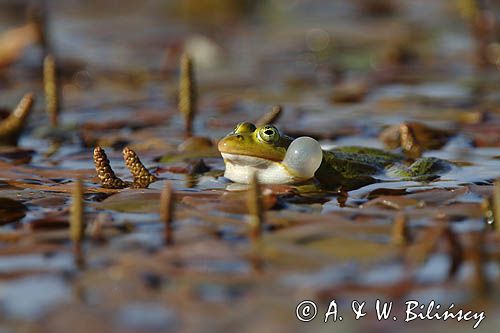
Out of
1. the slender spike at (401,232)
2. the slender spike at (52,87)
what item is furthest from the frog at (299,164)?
the slender spike at (52,87)

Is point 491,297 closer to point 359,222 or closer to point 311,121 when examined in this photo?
point 359,222

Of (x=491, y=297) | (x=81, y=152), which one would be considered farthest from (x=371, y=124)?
(x=491, y=297)

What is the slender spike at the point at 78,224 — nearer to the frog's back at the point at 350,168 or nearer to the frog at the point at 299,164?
the frog at the point at 299,164

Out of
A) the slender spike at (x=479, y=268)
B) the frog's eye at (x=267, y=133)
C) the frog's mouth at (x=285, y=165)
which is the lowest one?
the slender spike at (x=479, y=268)

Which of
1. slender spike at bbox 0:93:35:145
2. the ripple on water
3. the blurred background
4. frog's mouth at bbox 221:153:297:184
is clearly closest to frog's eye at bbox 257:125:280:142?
frog's mouth at bbox 221:153:297:184

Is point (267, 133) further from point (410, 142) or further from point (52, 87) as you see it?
point (52, 87)

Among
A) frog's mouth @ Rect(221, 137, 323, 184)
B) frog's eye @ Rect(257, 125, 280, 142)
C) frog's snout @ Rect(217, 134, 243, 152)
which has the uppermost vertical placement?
frog's eye @ Rect(257, 125, 280, 142)

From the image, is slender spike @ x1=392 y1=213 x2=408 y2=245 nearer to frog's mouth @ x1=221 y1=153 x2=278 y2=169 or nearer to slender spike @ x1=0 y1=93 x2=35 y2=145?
frog's mouth @ x1=221 y1=153 x2=278 y2=169
